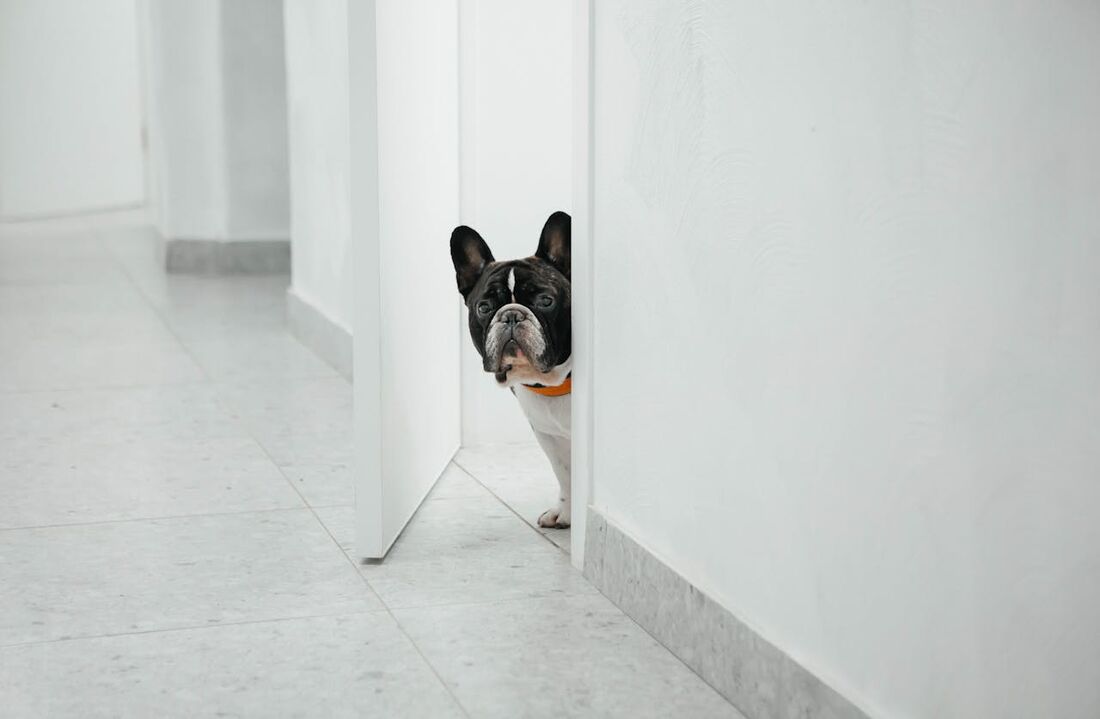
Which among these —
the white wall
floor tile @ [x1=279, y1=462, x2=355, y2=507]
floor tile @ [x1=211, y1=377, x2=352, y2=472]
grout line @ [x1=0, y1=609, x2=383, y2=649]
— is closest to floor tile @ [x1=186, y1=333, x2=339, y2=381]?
floor tile @ [x1=211, y1=377, x2=352, y2=472]

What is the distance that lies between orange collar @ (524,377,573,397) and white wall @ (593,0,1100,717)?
432mm

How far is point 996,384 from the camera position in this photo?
→ 1479mm

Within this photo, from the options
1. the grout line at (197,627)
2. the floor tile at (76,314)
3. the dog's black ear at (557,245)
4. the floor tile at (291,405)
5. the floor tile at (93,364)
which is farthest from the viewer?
the floor tile at (76,314)

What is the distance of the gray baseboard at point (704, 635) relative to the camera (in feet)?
6.46

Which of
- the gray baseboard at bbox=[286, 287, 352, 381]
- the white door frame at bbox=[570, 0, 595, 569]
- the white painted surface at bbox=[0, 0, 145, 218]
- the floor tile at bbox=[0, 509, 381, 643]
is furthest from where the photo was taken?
the white painted surface at bbox=[0, 0, 145, 218]

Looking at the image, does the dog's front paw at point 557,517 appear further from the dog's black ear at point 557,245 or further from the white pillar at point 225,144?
the white pillar at point 225,144

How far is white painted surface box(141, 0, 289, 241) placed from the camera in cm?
797

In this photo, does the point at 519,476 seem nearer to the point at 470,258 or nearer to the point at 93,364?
the point at 470,258

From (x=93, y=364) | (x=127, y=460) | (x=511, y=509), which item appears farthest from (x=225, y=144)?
(x=511, y=509)

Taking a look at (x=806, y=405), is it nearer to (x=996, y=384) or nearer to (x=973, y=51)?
(x=996, y=384)

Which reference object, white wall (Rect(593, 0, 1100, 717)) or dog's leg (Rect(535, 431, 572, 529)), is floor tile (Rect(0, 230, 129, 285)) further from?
white wall (Rect(593, 0, 1100, 717))

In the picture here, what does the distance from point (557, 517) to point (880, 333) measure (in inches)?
61.6

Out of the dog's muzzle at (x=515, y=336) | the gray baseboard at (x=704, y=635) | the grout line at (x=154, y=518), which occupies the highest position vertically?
the dog's muzzle at (x=515, y=336)

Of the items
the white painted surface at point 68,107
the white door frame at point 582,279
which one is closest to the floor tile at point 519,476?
the white door frame at point 582,279
